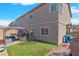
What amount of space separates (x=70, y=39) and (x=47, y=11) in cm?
80

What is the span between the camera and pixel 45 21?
19.6ft

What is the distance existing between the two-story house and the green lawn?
17cm

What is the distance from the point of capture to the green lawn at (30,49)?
5.90 meters

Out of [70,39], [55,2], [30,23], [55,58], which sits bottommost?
[55,58]

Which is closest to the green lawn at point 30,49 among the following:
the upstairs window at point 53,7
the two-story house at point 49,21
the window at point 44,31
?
the two-story house at point 49,21

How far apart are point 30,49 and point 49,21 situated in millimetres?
752

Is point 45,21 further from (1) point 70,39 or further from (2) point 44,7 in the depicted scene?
(1) point 70,39

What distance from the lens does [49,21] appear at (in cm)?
595

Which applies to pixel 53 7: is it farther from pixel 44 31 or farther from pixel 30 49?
pixel 30 49

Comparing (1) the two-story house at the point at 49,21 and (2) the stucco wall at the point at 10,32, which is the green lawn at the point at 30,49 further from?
(2) the stucco wall at the point at 10,32

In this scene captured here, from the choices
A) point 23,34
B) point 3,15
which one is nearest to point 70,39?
point 23,34

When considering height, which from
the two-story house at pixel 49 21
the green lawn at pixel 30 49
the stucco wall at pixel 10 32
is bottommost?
the green lawn at pixel 30 49

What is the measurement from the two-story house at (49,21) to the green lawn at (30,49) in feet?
0.56

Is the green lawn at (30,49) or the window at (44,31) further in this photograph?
the window at (44,31)
